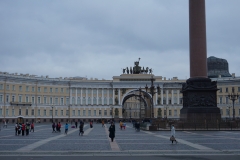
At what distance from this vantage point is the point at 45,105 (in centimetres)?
9325

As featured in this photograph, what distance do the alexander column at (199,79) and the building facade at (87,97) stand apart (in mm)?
55067

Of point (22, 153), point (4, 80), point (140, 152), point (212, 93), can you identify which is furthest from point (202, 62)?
point (4, 80)

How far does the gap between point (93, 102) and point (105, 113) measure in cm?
423

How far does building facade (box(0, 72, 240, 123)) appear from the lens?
89500 millimetres

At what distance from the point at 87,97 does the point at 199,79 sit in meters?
63.3

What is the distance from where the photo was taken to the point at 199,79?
3856 centimetres

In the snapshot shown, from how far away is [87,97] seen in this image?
326 ft

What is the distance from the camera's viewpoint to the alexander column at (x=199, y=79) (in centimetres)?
3838

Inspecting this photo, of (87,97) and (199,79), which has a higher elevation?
(199,79)

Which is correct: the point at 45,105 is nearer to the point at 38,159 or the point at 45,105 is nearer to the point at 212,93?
the point at 212,93

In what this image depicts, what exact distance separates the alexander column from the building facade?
181 ft

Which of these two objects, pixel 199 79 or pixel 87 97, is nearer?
pixel 199 79

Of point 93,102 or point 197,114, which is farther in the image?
point 93,102

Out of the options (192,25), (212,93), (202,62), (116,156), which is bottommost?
(116,156)
